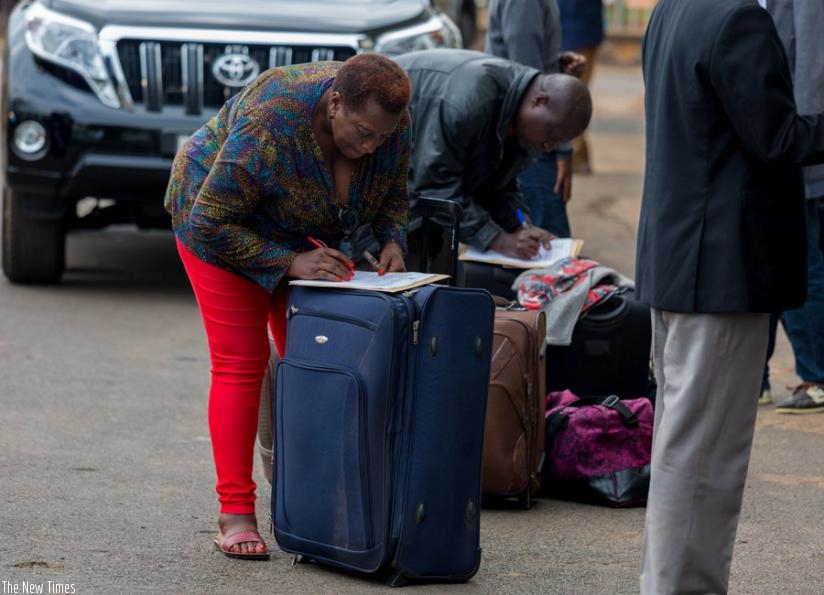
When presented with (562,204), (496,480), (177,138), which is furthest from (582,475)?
(177,138)

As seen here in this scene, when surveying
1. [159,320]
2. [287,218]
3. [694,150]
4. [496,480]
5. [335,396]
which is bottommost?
[159,320]

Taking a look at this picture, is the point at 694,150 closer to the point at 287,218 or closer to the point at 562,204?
the point at 287,218

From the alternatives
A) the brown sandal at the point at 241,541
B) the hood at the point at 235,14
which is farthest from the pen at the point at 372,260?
the hood at the point at 235,14

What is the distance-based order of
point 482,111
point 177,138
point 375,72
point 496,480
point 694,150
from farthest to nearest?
point 177,138 → point 482,111 → point 496,480 → point 375,72 → point 694,150

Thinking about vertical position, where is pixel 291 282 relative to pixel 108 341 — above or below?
above

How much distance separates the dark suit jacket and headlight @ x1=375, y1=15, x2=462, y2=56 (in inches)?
182

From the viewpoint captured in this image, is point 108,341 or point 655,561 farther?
point 108,341

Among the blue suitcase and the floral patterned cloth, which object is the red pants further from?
the floral patterned cloth

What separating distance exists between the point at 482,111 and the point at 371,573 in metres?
1.92

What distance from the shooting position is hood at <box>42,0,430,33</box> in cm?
807

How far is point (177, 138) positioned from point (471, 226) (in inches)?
110

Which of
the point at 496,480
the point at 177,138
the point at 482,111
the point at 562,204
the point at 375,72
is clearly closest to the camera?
the point at 375,72

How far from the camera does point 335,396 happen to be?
3.95m

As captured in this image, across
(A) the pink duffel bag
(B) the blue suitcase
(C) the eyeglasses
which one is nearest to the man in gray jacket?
(A) the pink duffel bag
